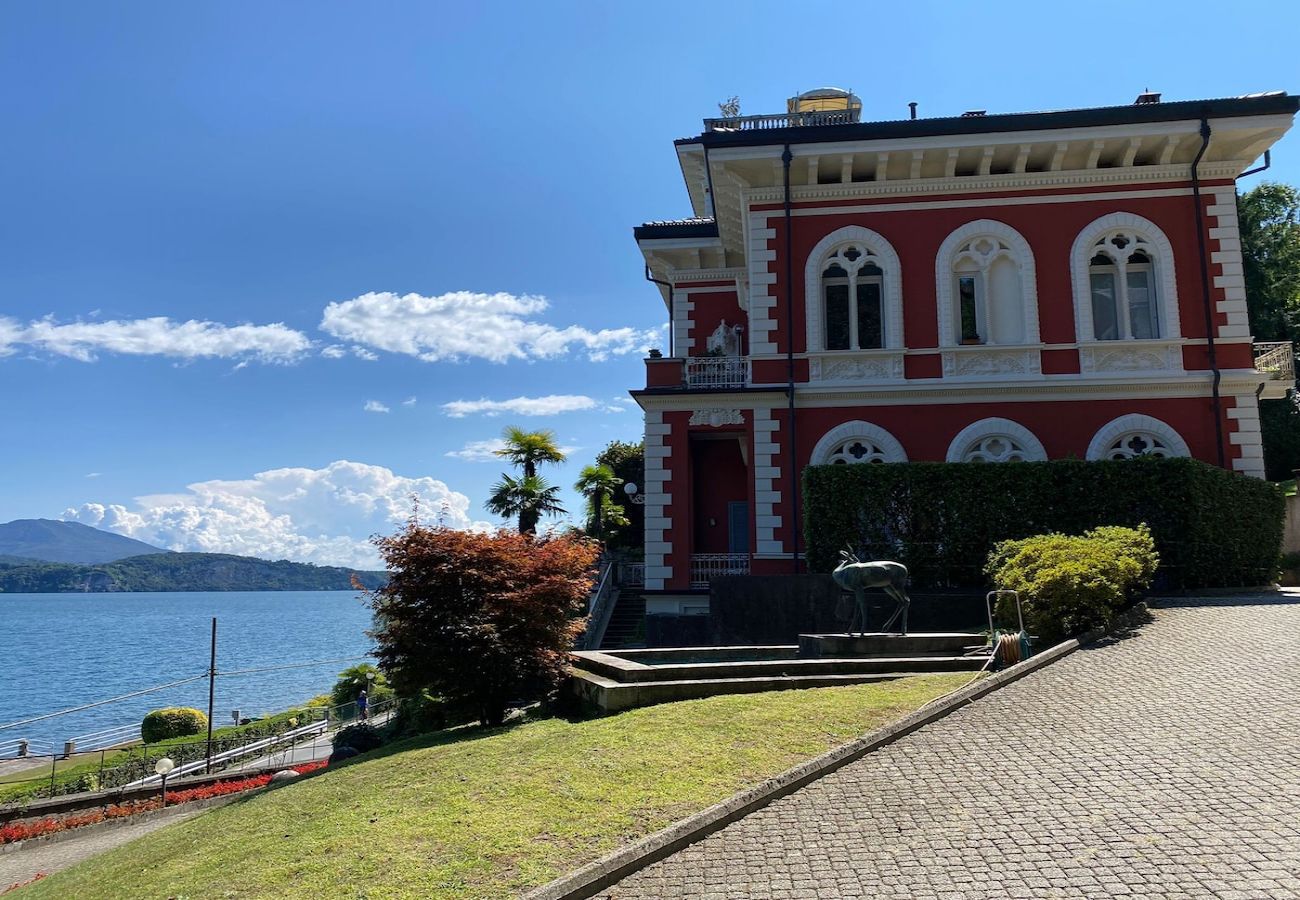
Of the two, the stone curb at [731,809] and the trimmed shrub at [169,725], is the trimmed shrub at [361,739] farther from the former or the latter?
the trimmed shrub at [169,725]

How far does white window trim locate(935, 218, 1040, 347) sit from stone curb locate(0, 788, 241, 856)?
17275 millimetres

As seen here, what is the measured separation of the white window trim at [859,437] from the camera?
19766mm

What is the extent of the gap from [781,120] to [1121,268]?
8.94 meters

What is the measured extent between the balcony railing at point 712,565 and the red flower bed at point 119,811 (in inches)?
345

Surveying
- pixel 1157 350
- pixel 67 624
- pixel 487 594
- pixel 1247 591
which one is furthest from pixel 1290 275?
pixel 67 624

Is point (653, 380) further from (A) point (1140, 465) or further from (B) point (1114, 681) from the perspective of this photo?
(B) point (1114, 681)

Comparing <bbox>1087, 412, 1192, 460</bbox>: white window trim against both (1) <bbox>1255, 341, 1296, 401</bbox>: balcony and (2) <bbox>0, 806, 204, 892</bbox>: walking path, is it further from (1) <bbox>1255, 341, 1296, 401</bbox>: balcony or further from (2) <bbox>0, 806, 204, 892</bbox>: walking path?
(2) <bbox>0, 806, 204, 892</bbox>: walking path

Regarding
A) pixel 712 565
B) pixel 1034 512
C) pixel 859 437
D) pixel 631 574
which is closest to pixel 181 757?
pixel 631 574

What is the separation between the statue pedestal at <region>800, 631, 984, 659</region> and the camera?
11961mm

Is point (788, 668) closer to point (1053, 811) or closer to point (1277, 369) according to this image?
point (1053, 811)

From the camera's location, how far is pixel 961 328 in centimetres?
2019

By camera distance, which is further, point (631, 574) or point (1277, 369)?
point (631, 574)

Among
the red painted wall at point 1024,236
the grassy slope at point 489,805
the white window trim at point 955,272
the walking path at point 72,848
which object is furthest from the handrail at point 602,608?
the grassy slope at point 489,805

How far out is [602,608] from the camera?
22688 millimetres
